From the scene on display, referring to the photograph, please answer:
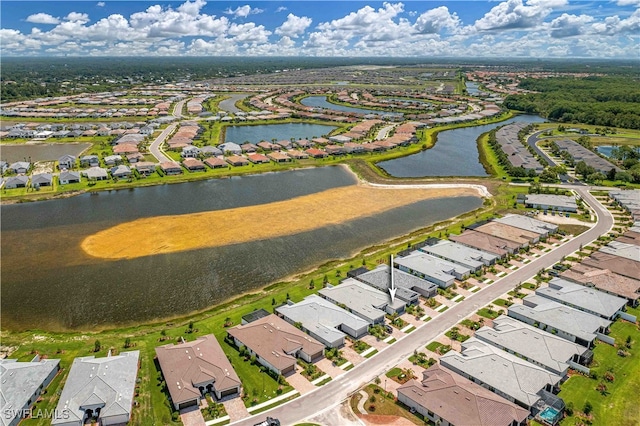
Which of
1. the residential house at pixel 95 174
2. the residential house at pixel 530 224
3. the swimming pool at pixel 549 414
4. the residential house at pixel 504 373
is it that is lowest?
the swimming pool at pixel 549 414

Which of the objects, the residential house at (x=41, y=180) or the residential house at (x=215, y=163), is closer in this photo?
the residential house at (x=41, y=180)

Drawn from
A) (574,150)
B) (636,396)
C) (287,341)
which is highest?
(574,150)

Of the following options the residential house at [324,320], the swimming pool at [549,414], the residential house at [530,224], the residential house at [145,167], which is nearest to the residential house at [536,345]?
the swimming pool at [549,414]

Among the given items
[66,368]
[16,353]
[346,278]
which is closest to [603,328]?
[346,278]

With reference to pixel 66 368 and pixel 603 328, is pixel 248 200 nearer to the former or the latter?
pixel 66 368

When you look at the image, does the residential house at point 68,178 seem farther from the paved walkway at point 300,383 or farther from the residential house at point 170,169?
the paved walkway at point 300,383

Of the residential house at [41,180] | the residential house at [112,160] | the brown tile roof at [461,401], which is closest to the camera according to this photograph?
the brown tile roof at [461,401]
